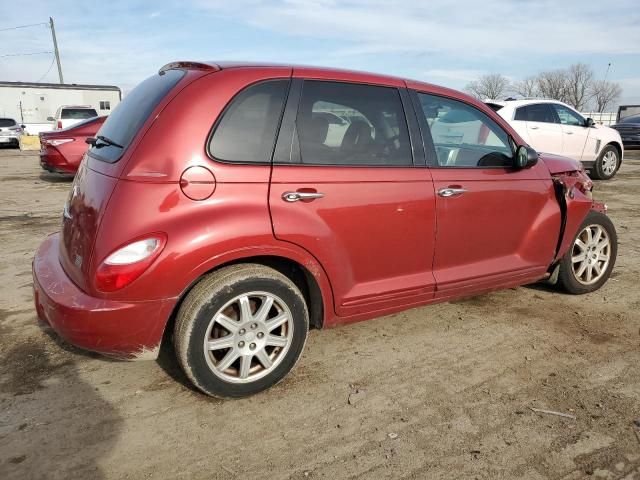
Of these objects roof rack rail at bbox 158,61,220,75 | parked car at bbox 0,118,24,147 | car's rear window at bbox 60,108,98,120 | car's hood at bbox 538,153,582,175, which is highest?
roof rack rail at bbox 158,61,220,75

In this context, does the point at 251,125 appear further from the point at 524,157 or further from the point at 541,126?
the point at 541,126

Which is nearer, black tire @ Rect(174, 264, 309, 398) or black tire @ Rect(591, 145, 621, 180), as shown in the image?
black tire @ Rect(174, 264, 309, 398)

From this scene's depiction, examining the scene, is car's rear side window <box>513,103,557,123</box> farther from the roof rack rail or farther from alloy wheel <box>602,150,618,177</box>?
the roof rack rail

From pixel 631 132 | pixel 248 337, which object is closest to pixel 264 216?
pixel 248 337

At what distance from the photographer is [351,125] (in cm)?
312

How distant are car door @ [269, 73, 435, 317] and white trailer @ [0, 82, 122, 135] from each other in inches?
1314

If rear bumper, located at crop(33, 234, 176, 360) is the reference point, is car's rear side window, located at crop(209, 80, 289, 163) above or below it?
above

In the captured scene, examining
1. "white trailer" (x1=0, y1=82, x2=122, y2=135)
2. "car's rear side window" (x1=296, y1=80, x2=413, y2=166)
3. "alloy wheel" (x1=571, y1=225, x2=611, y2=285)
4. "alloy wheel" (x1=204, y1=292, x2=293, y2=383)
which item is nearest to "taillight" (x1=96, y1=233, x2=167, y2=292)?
"alloy wheel" (x1=204, y1=292, x2=293, y2=383)

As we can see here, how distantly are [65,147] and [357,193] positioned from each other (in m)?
9.25

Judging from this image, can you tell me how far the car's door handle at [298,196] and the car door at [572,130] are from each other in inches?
374

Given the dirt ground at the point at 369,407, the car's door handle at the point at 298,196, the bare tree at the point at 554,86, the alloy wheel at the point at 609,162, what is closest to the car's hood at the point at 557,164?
the dirt ground at the point at 369,407

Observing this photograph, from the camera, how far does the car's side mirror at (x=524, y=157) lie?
3629 mm

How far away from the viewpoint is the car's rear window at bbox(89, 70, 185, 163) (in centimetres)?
274

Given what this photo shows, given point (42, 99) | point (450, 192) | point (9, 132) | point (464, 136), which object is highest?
point (464, 136)
